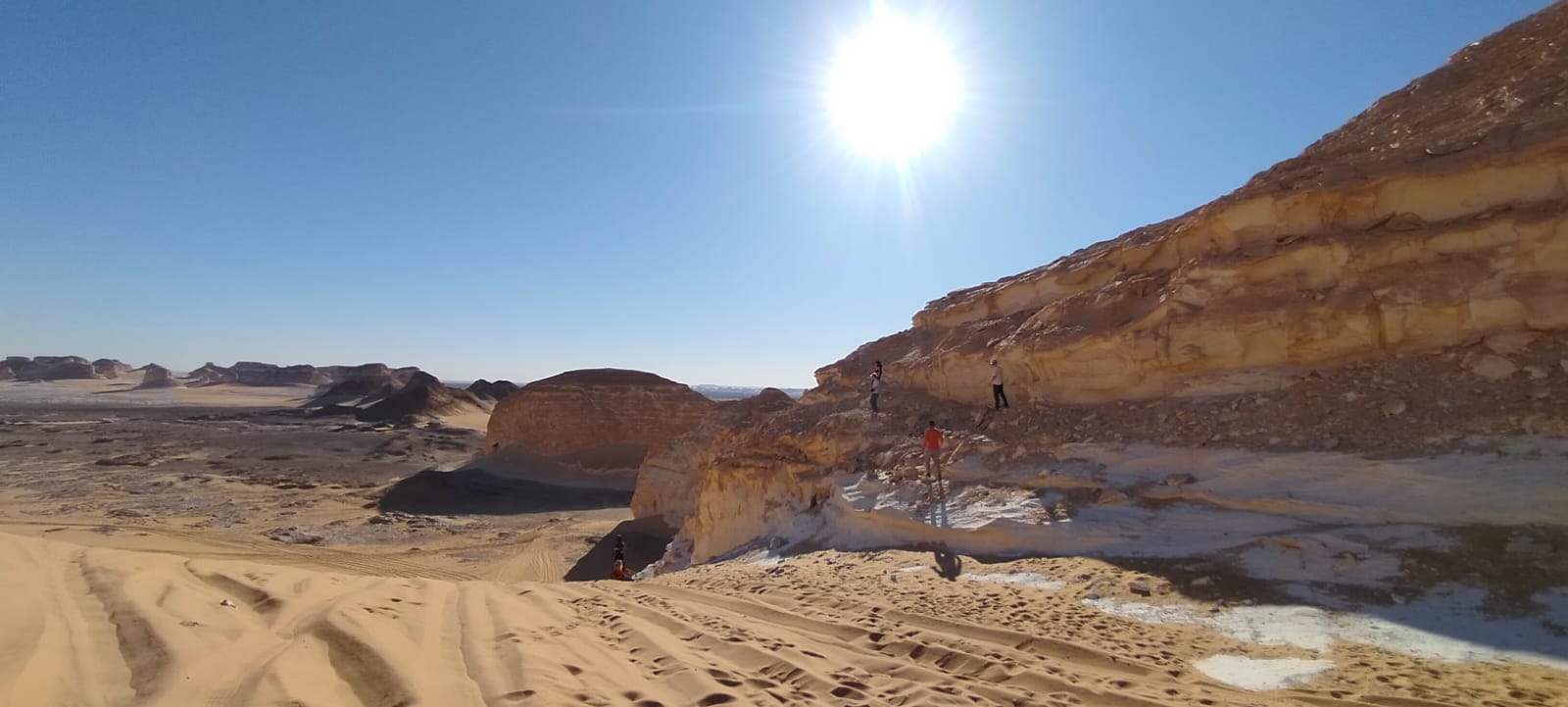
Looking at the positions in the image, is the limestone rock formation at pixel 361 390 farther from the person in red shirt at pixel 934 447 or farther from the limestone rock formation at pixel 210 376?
the person in red shirt at pixel 934 447

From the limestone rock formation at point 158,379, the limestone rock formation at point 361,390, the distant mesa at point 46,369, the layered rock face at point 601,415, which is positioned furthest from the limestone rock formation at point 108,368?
the layered rock face at point 601,415

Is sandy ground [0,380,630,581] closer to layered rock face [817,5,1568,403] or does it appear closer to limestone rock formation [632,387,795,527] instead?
limestone rock formation [632,387,795,527]

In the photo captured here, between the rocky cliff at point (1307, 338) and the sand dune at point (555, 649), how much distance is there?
8.93 ft

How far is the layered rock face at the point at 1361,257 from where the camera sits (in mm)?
7750

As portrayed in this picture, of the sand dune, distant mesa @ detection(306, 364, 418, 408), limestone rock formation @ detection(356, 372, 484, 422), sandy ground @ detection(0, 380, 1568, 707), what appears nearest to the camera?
the sand dune

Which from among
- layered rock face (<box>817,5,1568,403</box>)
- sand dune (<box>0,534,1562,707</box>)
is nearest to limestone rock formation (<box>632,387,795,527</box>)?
layered rock face (<box>817,5,1568,403</box>)

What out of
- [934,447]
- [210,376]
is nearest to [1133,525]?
[934,447]

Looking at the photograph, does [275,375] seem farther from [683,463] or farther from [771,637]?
[771,637]

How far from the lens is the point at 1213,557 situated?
22.0 feet

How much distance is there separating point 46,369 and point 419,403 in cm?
9328

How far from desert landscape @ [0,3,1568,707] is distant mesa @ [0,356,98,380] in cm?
13302

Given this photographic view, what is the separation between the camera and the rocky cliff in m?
7.40

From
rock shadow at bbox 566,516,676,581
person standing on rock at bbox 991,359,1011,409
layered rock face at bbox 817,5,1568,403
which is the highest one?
layered rock face at bbox 817,5,1568,403

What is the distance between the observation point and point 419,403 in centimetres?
6338
